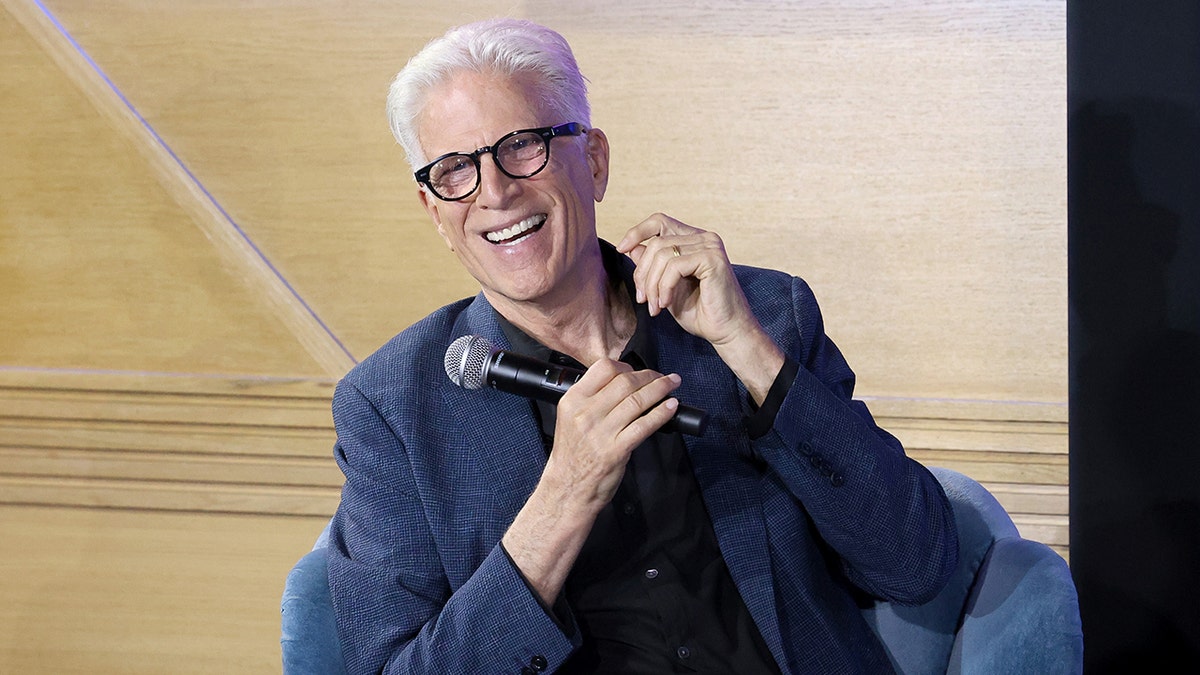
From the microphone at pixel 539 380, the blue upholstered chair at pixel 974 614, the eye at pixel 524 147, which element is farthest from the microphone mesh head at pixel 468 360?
the blue upholstered chair at pixel 974 614

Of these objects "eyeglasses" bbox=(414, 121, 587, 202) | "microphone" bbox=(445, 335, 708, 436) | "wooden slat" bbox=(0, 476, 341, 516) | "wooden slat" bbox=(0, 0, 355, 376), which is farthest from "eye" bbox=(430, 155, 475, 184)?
"wooden slat" bbox=(0, 476, 341, 516)

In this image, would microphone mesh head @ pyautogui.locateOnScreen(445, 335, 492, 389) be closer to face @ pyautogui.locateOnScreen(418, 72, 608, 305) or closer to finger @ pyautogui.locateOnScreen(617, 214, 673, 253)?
face @ pyautogui.locateOnScreen(418, 72, 608, 305)

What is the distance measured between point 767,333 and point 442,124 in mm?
543

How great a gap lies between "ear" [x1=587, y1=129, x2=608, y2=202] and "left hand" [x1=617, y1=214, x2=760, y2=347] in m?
0.22

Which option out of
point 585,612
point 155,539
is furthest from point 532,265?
point 155,539

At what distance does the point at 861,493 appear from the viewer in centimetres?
154

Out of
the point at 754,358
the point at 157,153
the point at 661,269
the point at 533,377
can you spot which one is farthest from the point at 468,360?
the point at 157,153

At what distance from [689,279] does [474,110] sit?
0.38 meters

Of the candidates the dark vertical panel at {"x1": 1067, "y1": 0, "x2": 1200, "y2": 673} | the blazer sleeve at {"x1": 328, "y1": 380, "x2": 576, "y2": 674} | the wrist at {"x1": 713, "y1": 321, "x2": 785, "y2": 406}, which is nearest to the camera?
the blazer sleeve at {"x1": 328, "y1": 380, "x2": 576, "y2": 674}

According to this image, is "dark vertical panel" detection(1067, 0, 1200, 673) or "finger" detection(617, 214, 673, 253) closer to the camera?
"finger" detection(617, 214, 673, 253)

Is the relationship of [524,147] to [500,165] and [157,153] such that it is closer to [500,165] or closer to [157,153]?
[500,165]

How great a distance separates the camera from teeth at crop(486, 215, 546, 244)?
1.63 m

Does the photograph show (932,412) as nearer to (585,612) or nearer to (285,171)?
(585,612)

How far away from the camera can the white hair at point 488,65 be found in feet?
5.33
